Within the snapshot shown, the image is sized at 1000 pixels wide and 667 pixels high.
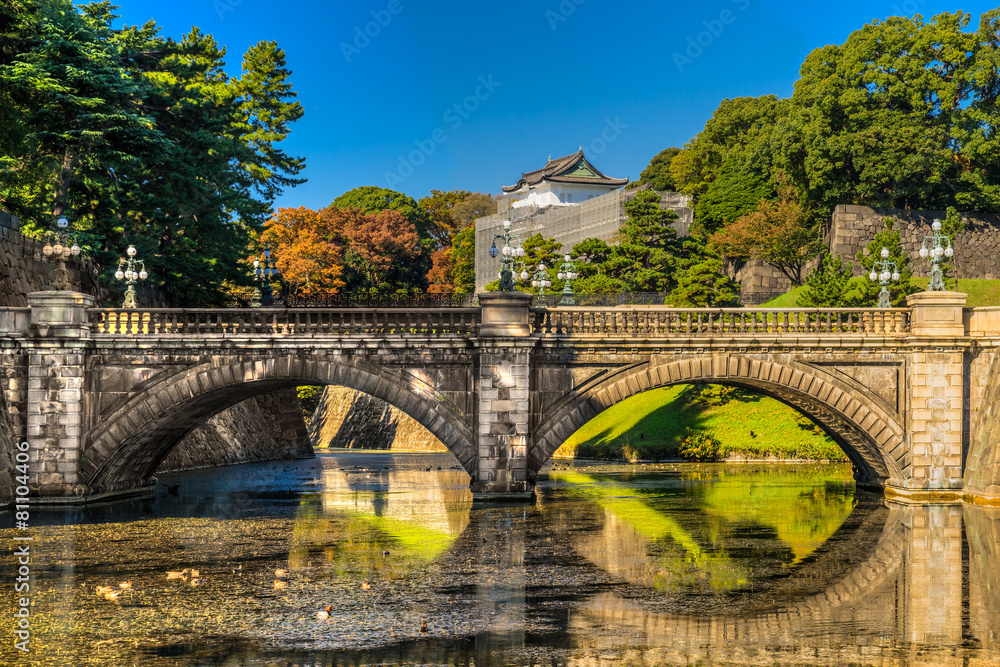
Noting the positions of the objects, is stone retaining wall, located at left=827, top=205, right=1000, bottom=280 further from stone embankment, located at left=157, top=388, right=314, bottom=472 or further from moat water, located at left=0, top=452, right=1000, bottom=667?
stone embankment, located at left=157, top=388, right=314, bottom=472

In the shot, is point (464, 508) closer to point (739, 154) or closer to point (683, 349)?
point (683, 349)

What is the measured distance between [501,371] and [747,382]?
29.8ft

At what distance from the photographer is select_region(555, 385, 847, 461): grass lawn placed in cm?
4791

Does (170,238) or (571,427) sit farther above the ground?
(170,238)

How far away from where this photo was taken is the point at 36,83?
34.0 metres

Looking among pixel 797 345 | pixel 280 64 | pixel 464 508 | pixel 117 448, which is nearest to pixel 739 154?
pixel 280 64

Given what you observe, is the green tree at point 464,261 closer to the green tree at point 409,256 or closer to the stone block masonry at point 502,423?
the green tree at point 409,256

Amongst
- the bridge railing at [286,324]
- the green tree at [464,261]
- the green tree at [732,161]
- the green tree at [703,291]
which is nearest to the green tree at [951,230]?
the green tree at [732,161]

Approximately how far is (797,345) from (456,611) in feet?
61.6

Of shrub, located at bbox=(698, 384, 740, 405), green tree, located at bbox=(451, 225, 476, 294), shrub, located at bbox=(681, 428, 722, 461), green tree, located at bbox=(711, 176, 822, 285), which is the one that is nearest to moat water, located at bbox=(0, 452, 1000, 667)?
shrub, located at bbox=(681, 428, 722, 461)

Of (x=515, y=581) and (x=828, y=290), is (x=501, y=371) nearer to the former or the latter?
(x=515, y=581)

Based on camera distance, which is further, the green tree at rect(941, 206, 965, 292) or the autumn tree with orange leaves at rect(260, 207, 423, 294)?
the autumn tree with orange leaves at rect(260, 207, 423, 294)

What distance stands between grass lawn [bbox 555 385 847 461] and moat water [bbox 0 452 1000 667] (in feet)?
43.1

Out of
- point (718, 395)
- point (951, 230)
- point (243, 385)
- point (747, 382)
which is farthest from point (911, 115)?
point (243, 385)
